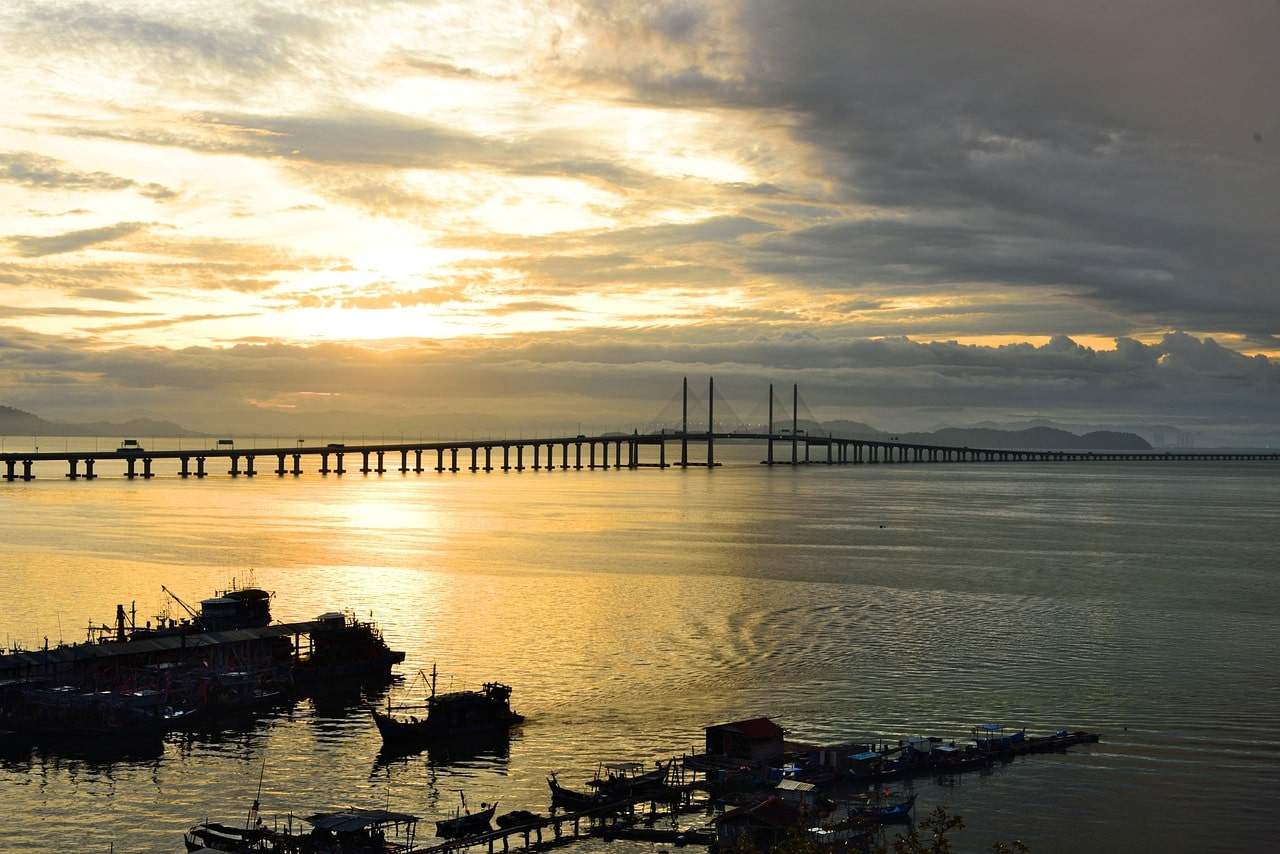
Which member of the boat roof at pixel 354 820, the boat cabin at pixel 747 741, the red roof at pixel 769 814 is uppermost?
the boat cabin at pixel 747 741

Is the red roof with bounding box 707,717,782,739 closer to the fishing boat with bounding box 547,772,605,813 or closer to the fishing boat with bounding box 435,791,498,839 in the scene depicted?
the fishing boat with bounding box 547,772,605,813

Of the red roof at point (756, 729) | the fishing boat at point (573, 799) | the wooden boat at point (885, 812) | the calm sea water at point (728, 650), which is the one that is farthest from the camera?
the red roof at point (756, 729)

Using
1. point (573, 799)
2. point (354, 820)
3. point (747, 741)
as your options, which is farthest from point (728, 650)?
point (354, 820)

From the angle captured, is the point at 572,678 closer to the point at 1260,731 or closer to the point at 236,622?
the point at 236,622

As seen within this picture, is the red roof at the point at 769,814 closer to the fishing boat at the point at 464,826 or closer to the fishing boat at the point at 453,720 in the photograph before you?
the fishing boat at the point at 464,826

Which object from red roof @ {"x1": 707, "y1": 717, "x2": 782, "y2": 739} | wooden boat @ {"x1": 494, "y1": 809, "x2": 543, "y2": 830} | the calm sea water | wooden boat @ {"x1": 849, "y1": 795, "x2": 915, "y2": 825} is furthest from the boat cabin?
wooden boat @ {"x1": 494, "y1": 809, "x2": 543, "y2": 830}

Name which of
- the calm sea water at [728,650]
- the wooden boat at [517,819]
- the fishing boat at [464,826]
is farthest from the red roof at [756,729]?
the fishing boat at [464,826]

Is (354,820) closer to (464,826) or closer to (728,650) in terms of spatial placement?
(464,826)
